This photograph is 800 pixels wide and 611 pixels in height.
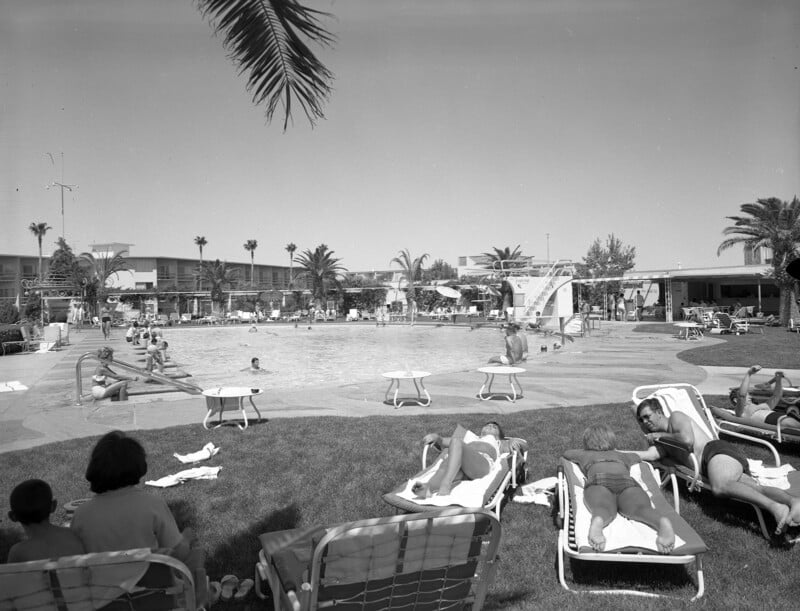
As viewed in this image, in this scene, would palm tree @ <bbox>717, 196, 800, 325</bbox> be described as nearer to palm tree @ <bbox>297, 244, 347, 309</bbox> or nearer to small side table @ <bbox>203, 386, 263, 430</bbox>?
small side table @ <bbox>203, 386, 263, 430</bbox>

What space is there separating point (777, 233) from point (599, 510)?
30.6 metres

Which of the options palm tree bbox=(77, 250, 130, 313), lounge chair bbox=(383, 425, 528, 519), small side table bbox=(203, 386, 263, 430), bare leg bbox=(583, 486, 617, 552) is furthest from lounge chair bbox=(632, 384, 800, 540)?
palm tree bbox=(77, 250, 130, 313)

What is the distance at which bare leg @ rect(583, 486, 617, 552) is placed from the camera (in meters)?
3.62

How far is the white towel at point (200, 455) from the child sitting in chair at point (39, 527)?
3620 mm

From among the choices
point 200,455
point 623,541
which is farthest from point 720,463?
point 200,455

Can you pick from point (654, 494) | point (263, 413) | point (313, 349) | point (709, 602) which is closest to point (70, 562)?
point (709, 602)

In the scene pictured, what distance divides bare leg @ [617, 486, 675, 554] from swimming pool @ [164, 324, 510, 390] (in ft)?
29.4

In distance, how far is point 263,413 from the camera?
9227 millimetres

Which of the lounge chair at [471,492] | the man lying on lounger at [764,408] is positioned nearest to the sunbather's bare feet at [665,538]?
the lounge chair at [471,492]

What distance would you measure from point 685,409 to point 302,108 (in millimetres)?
4421

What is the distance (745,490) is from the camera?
420 centimetres

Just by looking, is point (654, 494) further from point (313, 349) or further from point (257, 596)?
Result: point (313, 349)

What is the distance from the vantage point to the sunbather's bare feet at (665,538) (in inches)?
138

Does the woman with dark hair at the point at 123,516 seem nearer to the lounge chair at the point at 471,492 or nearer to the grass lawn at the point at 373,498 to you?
the grass lawn at the point at 373,498
